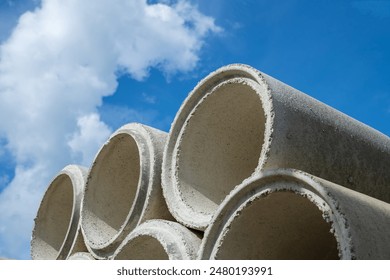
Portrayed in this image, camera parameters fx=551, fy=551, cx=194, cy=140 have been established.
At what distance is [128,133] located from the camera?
4598 mm

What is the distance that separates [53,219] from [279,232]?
3.43 meters

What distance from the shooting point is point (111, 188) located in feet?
16.4

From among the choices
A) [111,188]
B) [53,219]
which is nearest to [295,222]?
[111,188]

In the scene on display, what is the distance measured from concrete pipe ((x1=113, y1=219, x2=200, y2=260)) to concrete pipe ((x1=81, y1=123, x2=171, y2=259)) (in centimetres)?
28

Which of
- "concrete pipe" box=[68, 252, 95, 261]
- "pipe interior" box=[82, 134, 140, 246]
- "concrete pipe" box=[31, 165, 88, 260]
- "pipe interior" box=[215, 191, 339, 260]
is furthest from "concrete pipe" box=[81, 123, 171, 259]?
"pipe interior" box=[215, 191, 339, 260]

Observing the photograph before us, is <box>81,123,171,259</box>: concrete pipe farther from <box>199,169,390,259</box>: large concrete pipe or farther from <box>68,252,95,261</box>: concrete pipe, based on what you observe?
Answer: <box>199,169,390,259</box>: large concrete pipe

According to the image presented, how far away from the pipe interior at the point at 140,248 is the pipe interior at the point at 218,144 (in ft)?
1.27

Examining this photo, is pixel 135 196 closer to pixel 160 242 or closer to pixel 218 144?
pixel 218 144

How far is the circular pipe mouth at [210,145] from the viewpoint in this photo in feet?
12.3

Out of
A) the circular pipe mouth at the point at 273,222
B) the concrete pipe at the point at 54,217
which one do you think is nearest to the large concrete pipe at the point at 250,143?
the circular pipe mouth at the point at 273,222

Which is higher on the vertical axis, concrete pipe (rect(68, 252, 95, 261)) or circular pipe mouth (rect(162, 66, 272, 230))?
circular pipe mouth (rect(162, 66, 272, 230))

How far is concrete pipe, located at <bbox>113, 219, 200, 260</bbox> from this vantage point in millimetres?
3365
